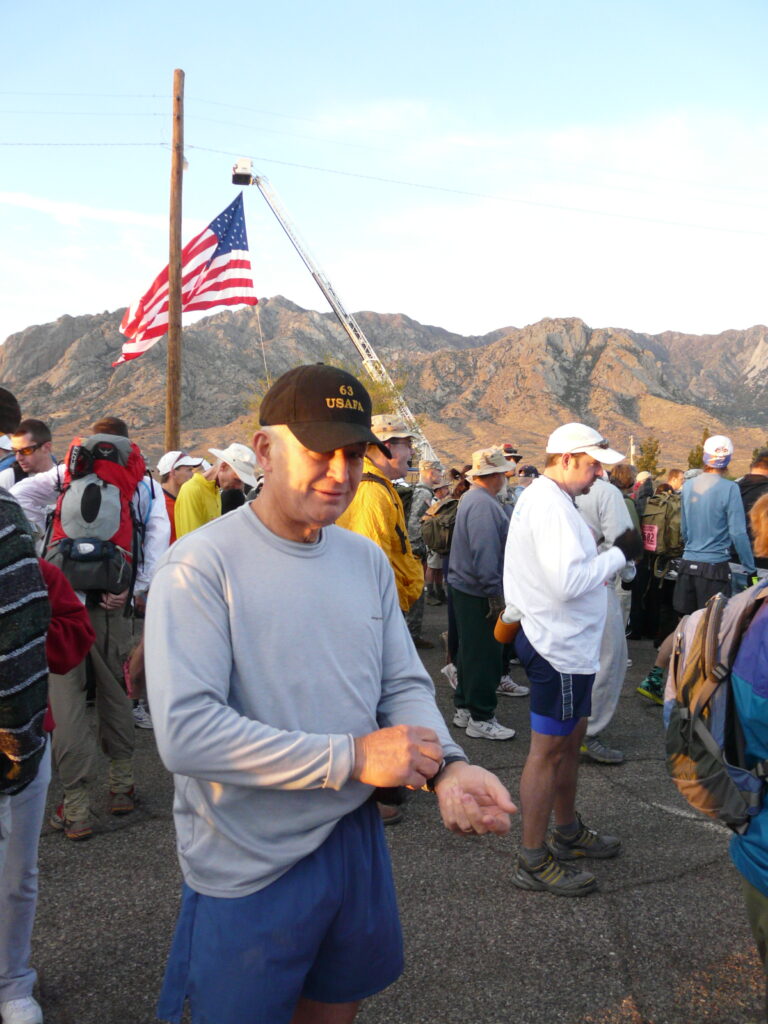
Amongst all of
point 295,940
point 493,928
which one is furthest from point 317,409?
point 493,928

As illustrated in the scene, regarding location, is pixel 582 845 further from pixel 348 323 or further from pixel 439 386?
pixel 439 386

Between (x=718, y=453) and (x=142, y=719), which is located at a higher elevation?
(x=718, y=453)

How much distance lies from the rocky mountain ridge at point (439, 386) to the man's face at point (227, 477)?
209ft

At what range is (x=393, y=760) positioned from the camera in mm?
1480

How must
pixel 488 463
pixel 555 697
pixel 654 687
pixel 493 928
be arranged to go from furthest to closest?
1. pixel 654 687
2. pixel 488 463
3. pixel 555 697
4. pixel 493 928

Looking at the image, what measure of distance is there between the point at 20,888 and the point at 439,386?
109 meters

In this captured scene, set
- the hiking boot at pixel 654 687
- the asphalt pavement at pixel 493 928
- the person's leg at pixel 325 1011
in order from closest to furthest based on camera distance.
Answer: the person's leg at pixel 325 1011 < the asphalt pavement at pixel 493 928 < the hiking boot at pixel 654 687

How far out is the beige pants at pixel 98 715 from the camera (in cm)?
402

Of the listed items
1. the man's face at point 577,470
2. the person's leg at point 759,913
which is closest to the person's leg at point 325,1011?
the person's leg at point 759,913

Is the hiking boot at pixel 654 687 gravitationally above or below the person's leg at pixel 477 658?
below

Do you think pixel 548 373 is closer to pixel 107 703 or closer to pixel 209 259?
pixel 209 259

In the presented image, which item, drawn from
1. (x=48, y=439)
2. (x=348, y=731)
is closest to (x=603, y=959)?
(x=348, y=731)

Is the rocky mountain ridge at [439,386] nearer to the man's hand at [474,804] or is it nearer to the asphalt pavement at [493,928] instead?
the asphalt pavement at [493,928]

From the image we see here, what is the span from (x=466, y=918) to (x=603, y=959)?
591 millimetres
